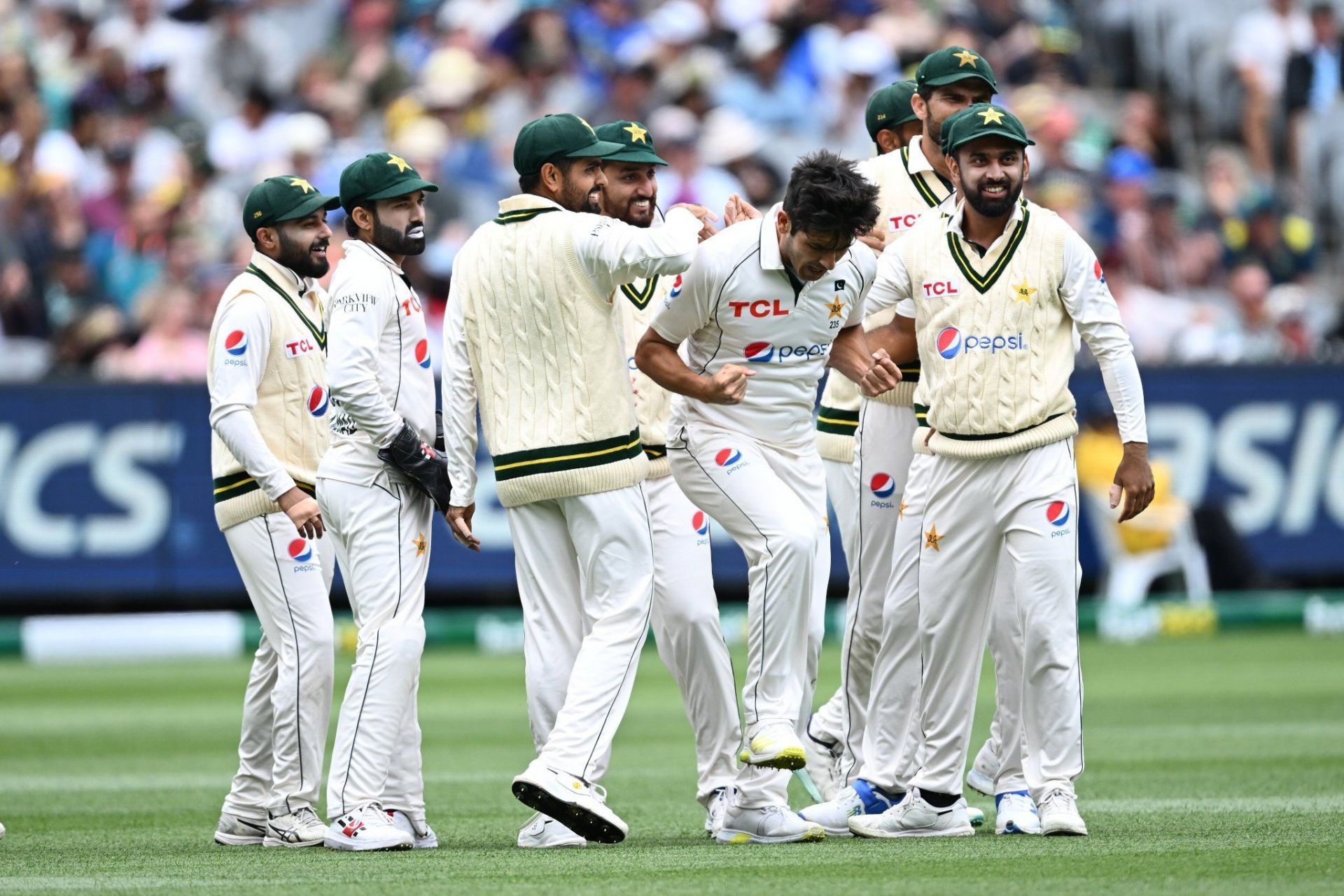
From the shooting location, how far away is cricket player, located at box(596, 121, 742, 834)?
7293 millimetres

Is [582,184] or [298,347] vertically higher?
[582,184]

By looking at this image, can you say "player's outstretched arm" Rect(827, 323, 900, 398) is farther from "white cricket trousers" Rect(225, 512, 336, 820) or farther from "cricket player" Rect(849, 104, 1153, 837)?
"white cricket trousers" Rect(225, 512, 336, 820)

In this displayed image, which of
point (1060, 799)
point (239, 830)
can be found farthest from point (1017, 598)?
point (239, 830)

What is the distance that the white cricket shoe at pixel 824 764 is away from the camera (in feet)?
26.9

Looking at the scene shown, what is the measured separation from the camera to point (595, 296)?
6.92 m

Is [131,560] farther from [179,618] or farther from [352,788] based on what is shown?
[352,788]

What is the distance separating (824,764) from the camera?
825 centimetres

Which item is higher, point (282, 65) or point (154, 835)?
point (282, 65)

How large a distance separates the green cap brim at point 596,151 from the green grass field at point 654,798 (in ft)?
7.68

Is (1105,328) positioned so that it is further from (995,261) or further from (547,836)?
(547,836)

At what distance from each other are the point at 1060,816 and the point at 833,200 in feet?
7.13

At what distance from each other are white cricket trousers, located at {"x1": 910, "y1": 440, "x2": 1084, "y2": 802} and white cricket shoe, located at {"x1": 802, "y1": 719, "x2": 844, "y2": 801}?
1055 mm

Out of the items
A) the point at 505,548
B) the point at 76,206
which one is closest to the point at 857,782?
the point at 505,548

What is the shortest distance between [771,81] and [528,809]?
1184 cm
